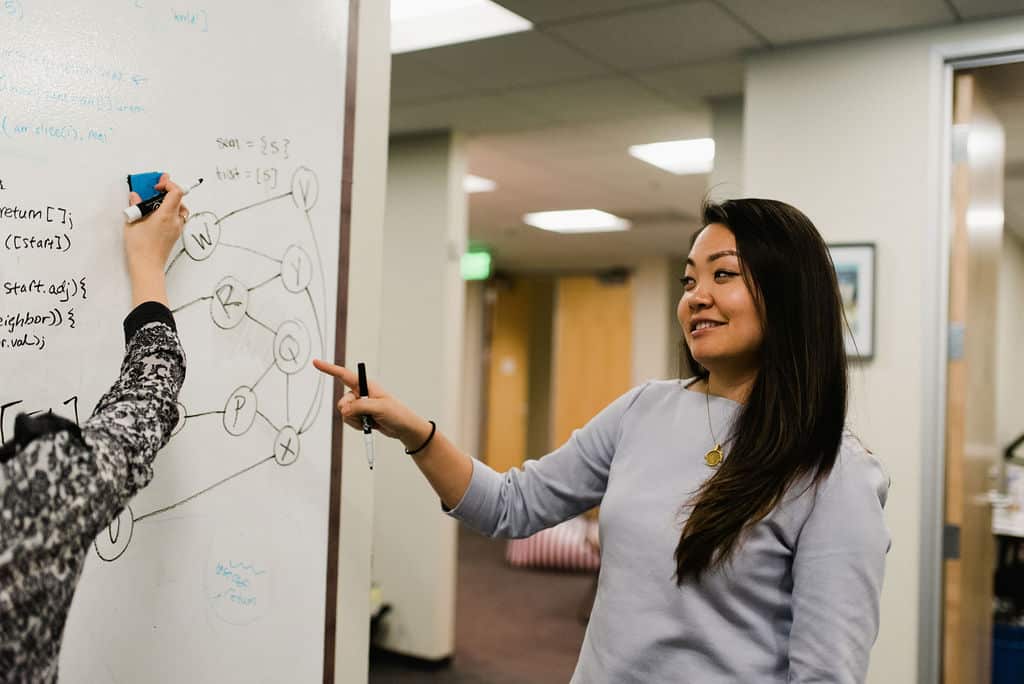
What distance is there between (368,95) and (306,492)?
0.67 m

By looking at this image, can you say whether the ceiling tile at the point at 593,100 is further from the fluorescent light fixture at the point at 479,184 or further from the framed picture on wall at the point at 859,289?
the fluorescent light fixture at the point at 479,184

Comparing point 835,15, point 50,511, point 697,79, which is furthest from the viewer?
point 697,79

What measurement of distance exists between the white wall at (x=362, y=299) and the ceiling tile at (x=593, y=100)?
1916mm

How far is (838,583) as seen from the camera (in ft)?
3.61

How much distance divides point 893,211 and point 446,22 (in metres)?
1.54

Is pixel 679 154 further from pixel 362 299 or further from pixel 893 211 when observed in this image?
pixel 362 299

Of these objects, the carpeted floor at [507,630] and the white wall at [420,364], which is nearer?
the carpeted floor at [507,630]

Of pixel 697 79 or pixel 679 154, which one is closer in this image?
pixel 697 79

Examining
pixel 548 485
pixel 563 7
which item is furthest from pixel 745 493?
pixel 563 7

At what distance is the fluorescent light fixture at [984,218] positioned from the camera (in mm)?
2730

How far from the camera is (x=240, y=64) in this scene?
4.35 feet

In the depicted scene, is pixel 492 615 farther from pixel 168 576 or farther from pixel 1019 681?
pixel 168 576

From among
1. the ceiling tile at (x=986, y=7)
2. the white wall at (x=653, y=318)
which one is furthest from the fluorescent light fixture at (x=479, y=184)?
the ceiling tile at (x=986, y=7)

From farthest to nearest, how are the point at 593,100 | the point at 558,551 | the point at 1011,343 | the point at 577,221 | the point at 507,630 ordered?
the point at 1011,343, the point at 577,221, the point at 558,551, the point at 507,630, the point at 593,100
